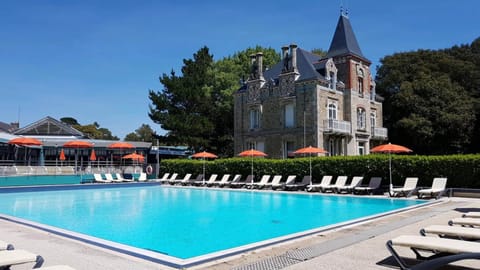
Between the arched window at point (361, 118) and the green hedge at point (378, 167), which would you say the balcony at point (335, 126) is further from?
the green hedge at point (378, 167)

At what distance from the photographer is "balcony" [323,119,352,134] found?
29.4 meters

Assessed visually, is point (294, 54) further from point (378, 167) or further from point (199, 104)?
point (378, 167)

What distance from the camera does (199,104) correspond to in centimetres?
3922

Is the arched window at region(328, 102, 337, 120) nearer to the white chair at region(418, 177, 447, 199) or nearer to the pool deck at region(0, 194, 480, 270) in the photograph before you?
the white chair at region(418, 177, 447, 199)

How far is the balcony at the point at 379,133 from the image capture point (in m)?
34.3

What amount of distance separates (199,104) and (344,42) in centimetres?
1487

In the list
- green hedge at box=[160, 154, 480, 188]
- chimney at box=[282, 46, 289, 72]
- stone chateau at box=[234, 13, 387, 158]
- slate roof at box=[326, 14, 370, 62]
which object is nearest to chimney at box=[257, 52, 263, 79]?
stone chateau at box=[234, 13, 387, 158]

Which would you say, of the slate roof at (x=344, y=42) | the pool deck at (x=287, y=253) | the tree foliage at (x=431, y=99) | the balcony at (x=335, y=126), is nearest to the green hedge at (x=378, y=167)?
the balcony at (x=335, y=126)

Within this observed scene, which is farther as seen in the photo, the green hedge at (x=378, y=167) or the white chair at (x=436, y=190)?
the green hedge at (x=378, y=167)

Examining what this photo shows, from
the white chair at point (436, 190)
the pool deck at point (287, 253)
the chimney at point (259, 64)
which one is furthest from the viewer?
the chimney at point (259, 64)

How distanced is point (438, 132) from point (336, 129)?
10.0 m

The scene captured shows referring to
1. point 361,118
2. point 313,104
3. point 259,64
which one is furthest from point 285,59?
point 361,118

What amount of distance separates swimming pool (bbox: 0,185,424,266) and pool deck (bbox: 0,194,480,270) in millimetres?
362

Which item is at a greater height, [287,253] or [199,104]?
[199,104]
